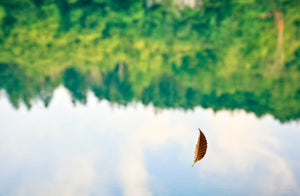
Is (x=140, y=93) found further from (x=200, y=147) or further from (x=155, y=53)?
(x=200, y=147)

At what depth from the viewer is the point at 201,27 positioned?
1647 cm

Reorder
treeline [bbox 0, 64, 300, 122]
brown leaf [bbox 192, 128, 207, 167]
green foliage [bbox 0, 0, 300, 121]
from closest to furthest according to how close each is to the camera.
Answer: brown leaf [bbox 192, 128, 207, 167] → treeline [bbox 0, 64, 300, 122] → green foliage [bbox 0, 0, 300, 121]

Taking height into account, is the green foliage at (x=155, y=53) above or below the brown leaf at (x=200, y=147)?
above

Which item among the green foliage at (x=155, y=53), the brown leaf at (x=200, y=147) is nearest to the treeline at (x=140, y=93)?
the green foliage at (x=155, y=53)

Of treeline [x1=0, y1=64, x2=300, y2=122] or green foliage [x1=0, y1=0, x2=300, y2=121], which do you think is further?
green foliage [x1=0, y1=0, x2=300, y2=121]

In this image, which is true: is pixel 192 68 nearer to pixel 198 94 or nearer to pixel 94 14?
pixel 198 94

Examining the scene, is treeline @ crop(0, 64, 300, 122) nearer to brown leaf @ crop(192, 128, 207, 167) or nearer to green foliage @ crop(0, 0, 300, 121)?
green foliage @ crop(0, 0, 300, 121)

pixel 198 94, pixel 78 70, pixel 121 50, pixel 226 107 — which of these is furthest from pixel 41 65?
pixel 226 107

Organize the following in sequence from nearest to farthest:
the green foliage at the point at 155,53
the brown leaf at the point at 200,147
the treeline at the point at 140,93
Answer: the brown leaf at the point at 200,147, the treeline at the point at 140,93, the green foliage at the point at 155,53

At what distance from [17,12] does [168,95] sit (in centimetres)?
852

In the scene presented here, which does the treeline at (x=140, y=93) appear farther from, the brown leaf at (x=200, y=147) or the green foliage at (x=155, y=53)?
the brown leaf at (x=200, y=147)

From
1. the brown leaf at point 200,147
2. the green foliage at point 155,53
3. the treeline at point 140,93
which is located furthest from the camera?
the green foliage at point 155,53

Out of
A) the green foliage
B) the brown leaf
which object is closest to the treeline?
the green foliage

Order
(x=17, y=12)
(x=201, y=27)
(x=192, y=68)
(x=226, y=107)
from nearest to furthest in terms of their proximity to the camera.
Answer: (x=226, y=107)
(x=192, y=68)
(x=17, y=12)
(x=201, y=27)
